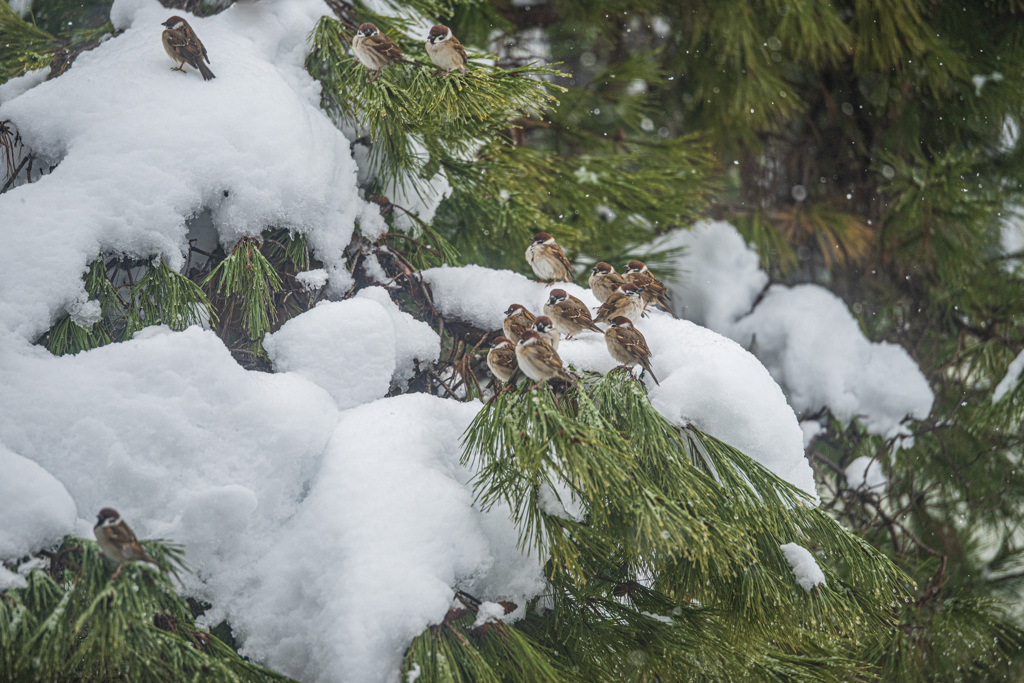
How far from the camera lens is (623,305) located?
1.32m

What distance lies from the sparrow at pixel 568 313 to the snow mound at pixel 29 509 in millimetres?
846

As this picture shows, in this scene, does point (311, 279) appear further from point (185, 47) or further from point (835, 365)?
point (835, 365)

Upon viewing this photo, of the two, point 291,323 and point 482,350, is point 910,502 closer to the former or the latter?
point 482,350

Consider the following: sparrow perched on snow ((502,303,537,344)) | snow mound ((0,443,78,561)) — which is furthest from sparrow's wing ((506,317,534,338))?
snow mound ((0,443,78,561))

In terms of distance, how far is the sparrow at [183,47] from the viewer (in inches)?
52.5

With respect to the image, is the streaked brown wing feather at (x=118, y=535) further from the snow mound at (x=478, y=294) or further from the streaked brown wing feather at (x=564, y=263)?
the streaked brown wing feather at (x=564, y=263)

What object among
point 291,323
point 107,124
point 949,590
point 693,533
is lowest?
point 949,590

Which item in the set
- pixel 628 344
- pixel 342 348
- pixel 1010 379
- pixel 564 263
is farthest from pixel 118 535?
pixel 1010 379

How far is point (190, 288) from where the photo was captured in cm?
123

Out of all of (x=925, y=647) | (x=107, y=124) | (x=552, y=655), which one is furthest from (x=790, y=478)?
(x=925, y=647)

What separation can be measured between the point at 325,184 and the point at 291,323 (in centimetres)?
30

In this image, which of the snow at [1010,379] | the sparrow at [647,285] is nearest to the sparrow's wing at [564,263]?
the sparrow at [647,285]

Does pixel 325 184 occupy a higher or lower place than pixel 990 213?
higher

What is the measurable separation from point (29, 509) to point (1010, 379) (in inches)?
110
